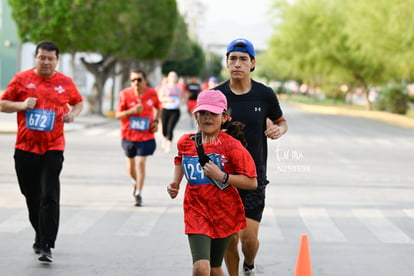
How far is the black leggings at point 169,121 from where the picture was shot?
2003cm

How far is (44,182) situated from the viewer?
299 inches

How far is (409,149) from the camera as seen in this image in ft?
76.4

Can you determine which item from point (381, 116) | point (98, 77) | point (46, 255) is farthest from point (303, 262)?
point (381, 116)

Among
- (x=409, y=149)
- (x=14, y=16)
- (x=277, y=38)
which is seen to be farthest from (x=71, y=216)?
(x=277, y=38)

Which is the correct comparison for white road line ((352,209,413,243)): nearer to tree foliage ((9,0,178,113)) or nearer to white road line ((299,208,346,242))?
white road line ((299,208,346,242))

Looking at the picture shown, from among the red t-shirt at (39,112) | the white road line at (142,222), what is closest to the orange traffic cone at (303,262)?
the red t-shirt at (39,112)

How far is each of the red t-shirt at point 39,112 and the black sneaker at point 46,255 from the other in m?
0.86

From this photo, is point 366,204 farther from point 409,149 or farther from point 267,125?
point 409,149

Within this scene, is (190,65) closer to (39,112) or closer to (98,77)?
(98,77)

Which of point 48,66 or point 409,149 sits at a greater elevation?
point 48,66

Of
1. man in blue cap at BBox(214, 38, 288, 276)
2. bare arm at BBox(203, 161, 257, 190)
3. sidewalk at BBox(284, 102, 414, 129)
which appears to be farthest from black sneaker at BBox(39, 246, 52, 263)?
sidewalk at BBox(284, 102, 414, 129)

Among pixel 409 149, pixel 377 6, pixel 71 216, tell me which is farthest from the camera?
pixel 377 6

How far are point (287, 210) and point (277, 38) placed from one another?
5133 centimetres

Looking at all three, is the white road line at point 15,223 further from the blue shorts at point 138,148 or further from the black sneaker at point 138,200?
the blue shorts at point 138,148
